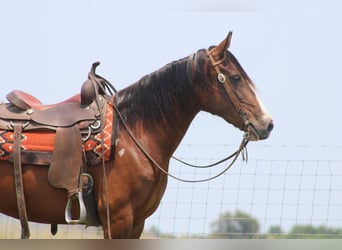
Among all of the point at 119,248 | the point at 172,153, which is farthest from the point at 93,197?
the point at 119,248

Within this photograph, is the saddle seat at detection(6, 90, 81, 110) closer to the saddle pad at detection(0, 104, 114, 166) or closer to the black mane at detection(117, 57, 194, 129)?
the saddle pad at detection(0, 104, 114, 166)

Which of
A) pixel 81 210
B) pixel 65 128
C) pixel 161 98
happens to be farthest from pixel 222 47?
pixel 81 210

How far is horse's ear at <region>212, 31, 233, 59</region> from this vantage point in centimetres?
516

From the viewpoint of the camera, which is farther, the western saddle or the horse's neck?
the horse's neck

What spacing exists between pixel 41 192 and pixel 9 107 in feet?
2.49

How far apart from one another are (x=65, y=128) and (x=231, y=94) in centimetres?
132

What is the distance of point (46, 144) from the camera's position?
511 cm

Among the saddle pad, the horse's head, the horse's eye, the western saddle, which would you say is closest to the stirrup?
the western saddle

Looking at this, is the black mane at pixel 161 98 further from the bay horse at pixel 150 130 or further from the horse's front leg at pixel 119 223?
the horse's front leg at pixel 119 223

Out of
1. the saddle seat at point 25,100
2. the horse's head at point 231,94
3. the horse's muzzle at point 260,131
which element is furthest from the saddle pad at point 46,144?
the horse's muzzle at point 260,131

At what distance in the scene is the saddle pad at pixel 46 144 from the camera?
16.7 ft

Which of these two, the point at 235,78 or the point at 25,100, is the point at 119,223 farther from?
the point at 235,78

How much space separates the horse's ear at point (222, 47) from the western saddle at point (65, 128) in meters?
0.95

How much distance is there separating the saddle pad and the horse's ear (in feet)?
3.42
